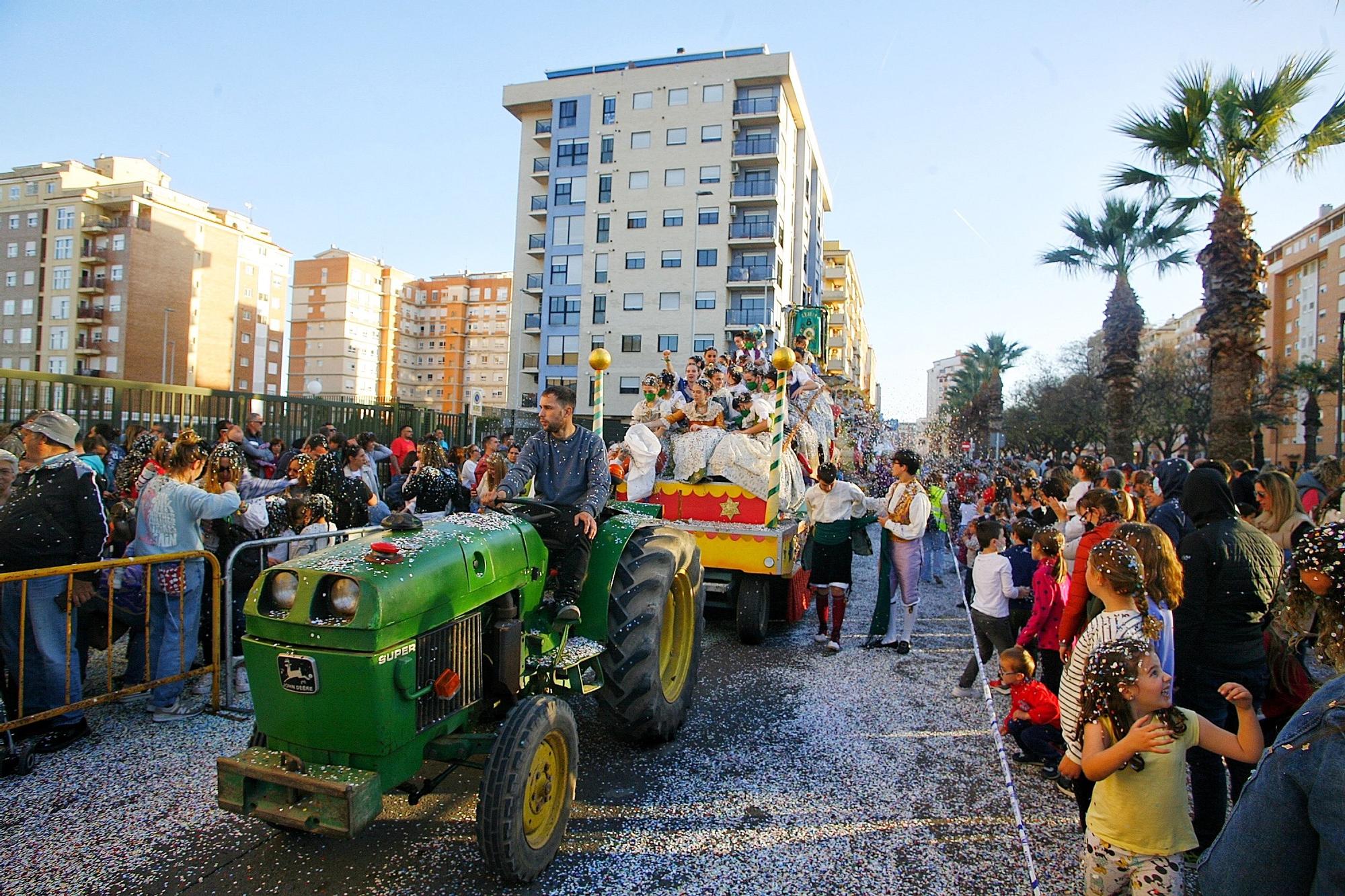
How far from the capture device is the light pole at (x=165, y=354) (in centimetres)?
5594

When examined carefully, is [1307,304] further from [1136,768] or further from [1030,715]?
[1136,768]

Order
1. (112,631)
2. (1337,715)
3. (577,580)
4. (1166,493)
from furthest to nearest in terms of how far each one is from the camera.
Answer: (1166,493) < (112,631) < (577,580) < (1337,715)

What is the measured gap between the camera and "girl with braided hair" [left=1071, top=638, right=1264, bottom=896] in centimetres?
234

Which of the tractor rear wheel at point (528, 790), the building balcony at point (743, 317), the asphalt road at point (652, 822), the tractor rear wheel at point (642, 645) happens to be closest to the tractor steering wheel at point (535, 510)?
the tractor rear wheel at point (642, 645)

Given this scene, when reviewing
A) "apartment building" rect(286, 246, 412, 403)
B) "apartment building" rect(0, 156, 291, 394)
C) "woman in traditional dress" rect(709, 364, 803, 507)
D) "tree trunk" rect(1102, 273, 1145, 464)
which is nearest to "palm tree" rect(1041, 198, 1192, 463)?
"tree trunk" rect(1102, 273, 1145, 464)

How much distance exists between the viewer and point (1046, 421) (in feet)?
122

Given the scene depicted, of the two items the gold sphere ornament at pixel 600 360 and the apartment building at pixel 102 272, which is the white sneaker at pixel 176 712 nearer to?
the gold sphere ornament at pixel 600 360

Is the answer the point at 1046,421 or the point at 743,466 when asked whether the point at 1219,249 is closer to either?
the point at 743,466

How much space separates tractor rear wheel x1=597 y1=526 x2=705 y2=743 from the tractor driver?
26 centimetres

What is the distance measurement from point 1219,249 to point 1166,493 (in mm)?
9277

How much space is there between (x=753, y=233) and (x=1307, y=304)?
42.8 meters

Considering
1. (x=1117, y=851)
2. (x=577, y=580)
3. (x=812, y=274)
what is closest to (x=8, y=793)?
(x=577, y=580)

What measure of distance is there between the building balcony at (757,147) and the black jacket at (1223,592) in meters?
38.1

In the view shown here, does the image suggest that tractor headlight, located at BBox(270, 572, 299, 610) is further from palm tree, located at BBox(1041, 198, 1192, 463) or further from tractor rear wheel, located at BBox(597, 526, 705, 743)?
palm tree, located at BBox(1041, 198, 1192, 463)
